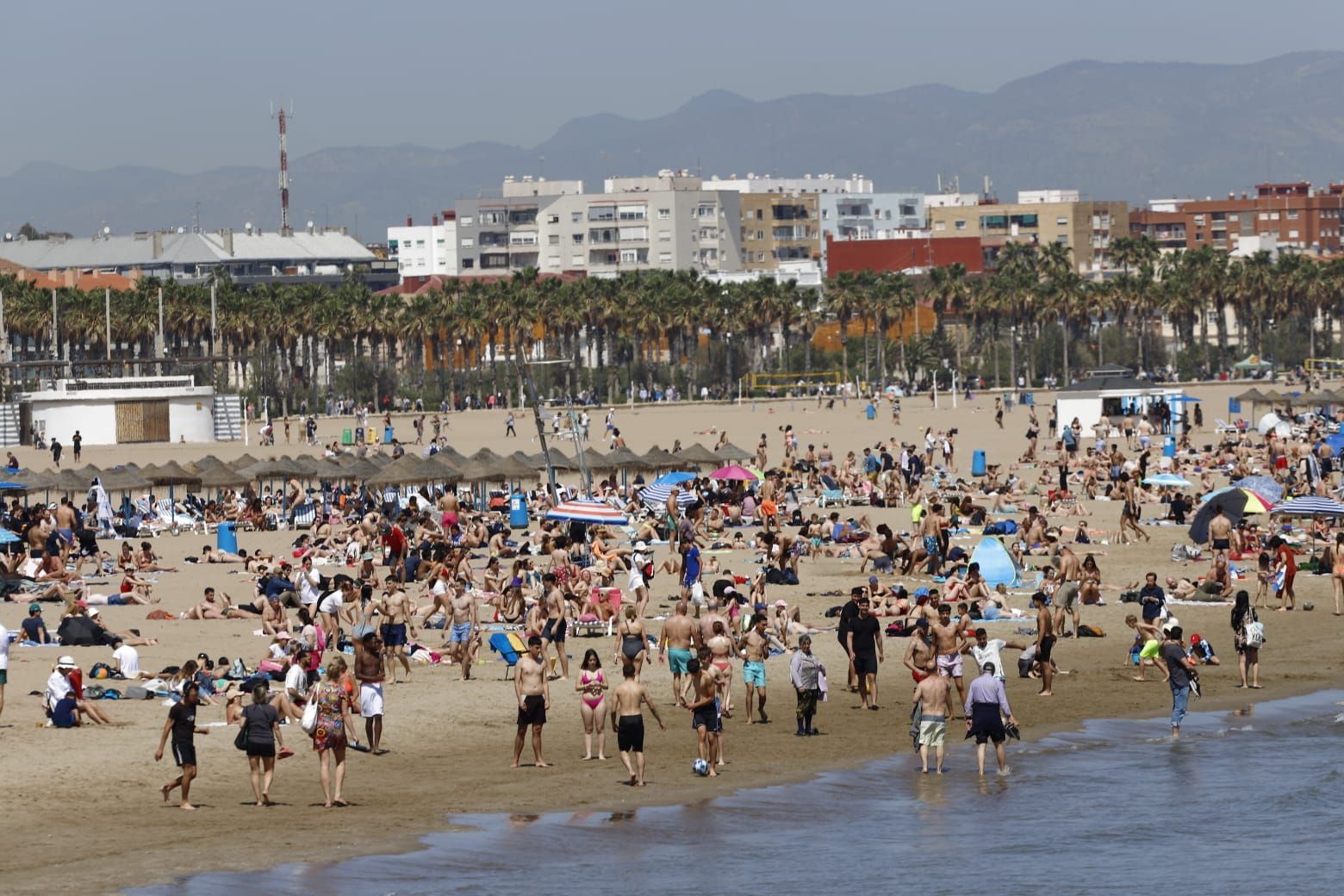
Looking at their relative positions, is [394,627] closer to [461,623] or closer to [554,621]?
[461,623]

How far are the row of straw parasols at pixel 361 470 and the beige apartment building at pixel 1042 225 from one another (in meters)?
121

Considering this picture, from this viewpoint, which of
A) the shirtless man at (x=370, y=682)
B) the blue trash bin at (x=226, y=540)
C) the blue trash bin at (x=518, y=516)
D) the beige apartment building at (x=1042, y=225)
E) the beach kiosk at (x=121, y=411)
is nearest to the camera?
the shirtless man at (x=370, y=682)

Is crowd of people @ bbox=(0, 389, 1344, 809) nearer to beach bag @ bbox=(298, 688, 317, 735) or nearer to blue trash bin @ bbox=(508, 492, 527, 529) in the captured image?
beach bag @ bbox=(298, 688, 317, 735)

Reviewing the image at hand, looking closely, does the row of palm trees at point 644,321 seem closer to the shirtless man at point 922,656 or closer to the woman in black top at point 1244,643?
the woman in black top at point 1244,643

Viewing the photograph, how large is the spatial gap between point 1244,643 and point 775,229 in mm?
147708

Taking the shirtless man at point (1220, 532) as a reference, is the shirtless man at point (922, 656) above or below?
below

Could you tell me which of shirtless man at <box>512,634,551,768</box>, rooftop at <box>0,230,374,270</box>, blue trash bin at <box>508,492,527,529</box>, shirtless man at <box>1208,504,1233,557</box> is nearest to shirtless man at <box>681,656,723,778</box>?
shirtless man at <box>512,634,551,768</box>

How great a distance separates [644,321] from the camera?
103 m

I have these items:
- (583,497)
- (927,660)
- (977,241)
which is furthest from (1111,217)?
(927,660)

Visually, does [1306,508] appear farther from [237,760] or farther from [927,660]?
[237,760]

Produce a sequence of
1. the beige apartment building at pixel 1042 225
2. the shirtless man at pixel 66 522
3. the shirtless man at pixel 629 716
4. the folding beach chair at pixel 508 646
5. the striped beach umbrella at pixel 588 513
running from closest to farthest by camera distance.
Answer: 1. the shirtless man at pixel 629 716
2. the folding beach chair at pixel 508 646
3. the striped beach umbrella at pixel 588 513
4. the shirtless man at pixel 66 522
5. the beige apartment building at pixel 1042 225

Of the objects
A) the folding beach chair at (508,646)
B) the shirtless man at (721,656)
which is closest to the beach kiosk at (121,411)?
the folding beach chair at (508,646)

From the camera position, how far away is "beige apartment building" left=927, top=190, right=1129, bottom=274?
17138 cm

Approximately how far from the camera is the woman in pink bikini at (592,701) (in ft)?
59.2
